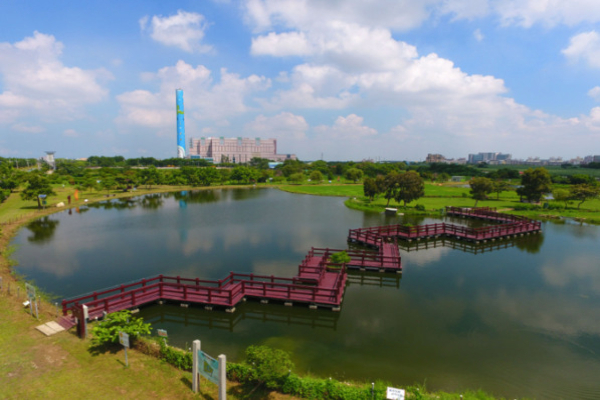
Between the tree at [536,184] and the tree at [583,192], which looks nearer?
the tree at [583,192]

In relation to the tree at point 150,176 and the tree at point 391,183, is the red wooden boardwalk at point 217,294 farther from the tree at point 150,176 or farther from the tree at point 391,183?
the tree at point 150,176

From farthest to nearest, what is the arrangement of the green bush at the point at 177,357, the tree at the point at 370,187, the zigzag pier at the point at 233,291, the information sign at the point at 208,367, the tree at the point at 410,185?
the tree at the point at 370,187 < the tree at the point at 410,185 < the zigzag pier at the point at 233,291 < the green bush at the point at 177,357 < the information sign at the point at 208,367

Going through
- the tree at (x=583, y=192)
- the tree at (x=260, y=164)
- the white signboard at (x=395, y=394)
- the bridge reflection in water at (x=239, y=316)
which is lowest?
the bridge reflection in water at (x=239, y=316)

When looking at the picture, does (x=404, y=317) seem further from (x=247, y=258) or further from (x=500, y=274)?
(x=247, y=258)

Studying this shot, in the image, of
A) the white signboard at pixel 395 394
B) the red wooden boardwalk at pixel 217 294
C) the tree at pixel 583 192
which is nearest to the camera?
the white signboard at pixel 395 394

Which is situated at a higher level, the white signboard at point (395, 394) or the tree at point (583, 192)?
the tree at point (583, 192)

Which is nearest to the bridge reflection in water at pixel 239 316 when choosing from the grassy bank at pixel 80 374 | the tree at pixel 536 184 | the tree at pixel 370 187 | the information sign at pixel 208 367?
the grassy bank at pixel 80 374

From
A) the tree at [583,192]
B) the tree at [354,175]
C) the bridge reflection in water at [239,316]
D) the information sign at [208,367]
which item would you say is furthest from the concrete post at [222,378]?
the tree at [354,175]
